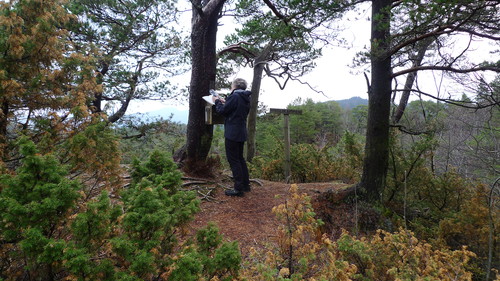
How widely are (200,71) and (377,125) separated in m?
3.22

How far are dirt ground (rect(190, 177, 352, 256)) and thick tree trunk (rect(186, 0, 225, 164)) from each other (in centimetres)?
100

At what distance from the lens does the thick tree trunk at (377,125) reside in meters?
4.23

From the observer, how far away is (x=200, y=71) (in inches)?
197

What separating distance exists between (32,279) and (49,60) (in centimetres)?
176

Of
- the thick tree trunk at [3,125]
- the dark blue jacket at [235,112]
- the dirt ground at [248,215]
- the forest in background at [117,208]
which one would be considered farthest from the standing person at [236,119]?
the thick tree trunk at [3,125]

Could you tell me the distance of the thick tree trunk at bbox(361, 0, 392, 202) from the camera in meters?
4.23

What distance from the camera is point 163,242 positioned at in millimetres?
1734

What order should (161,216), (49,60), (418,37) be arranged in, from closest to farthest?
1. (161,216)
2. (49,60)
3. (418,37)

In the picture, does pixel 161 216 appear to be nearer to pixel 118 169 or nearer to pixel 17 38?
pixel 118 169

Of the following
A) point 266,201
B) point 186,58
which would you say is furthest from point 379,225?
point 186,58

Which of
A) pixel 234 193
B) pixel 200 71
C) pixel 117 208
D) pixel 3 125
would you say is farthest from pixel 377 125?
pixel 3 125

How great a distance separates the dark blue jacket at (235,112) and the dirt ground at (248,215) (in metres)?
1.06

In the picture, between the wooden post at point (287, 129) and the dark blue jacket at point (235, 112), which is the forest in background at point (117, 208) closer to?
the dark blue jacket at point (235, 112)

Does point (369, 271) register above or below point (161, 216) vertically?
below
